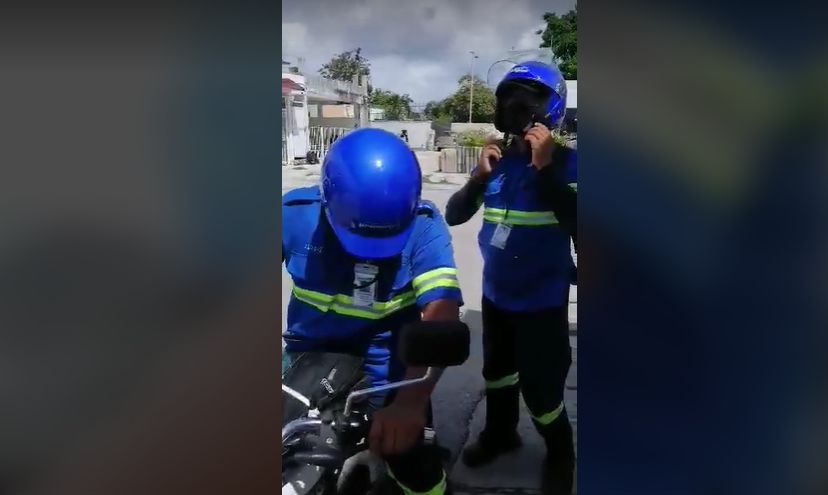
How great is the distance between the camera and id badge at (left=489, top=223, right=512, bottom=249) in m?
1.78

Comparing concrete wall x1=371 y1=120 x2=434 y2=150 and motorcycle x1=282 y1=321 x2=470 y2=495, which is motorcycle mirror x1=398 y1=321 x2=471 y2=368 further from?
concrete wall x1=371 y1=120 x2=434 y2=150

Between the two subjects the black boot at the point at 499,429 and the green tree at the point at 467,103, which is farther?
the black boot at the point at 499,429

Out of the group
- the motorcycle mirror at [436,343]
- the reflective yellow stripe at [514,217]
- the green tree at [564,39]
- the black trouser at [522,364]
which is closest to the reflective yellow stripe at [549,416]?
the black trouser at [522,364]

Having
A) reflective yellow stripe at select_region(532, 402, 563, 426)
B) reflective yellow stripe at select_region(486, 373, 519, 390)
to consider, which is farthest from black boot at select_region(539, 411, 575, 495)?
reflective yellow stripe at select_region(486, 373, 519, 390)

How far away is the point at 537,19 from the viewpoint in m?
1.67

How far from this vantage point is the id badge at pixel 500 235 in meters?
1.78

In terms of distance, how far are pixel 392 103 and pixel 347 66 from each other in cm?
15

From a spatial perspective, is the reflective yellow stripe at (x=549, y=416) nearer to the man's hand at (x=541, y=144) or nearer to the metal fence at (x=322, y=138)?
the man's hand at (x=541, y=144)

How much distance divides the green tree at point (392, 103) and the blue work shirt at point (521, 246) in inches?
11.0

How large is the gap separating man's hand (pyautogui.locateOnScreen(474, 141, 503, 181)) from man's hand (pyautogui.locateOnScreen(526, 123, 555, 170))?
0.28 ft
